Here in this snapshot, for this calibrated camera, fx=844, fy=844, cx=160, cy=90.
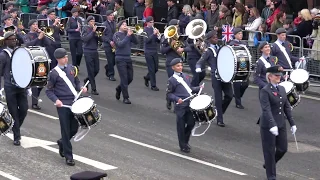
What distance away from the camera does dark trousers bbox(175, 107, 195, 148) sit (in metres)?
14.9

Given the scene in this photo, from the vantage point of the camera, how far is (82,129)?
1404cm

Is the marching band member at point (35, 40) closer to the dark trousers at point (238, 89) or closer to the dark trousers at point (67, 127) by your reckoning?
the dark trousers at point (238, 89)

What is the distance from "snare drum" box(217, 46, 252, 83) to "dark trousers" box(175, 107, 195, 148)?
1.82m

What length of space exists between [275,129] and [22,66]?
4.82 meters

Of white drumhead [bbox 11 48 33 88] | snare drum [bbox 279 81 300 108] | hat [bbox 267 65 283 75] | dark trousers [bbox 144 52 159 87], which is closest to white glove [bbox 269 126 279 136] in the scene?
hat [bbox 267 65 283 75]

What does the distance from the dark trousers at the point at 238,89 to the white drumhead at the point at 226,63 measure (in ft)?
6.56

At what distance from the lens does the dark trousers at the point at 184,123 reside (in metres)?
14.9

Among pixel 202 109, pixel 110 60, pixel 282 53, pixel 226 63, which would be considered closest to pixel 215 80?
pixel 226 63

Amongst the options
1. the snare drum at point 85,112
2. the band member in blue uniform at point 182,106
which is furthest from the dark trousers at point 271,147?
the snare drum at point 85,112

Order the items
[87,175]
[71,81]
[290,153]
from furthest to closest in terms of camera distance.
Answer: [290,153], [71,81], [87,175]

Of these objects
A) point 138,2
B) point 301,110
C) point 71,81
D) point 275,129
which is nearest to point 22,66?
point 71,81

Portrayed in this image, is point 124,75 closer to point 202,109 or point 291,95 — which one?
point 202,109

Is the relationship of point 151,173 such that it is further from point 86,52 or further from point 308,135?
point 86,52

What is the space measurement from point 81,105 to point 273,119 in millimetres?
3062
